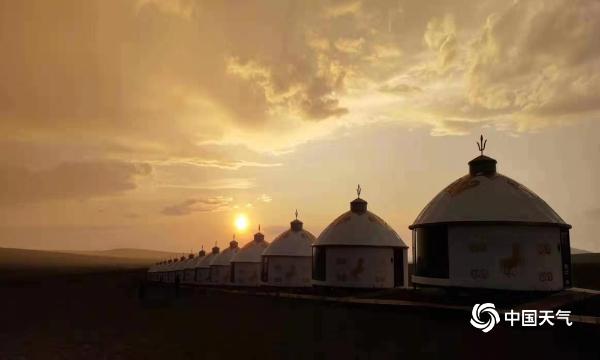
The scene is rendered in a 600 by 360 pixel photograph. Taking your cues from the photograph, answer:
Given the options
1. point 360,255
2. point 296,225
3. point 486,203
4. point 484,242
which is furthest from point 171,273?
point 484,242

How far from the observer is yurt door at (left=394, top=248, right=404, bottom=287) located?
107ft

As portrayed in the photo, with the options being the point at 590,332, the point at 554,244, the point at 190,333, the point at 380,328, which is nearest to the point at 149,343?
the point at 190,333

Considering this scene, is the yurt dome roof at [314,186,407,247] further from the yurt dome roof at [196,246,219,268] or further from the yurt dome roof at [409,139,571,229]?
the yurt dome roof at [196,246,219,268]

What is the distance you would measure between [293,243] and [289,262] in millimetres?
1923

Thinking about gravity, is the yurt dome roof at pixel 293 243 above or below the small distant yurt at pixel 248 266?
above

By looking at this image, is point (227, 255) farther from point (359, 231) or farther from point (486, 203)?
point (486, 203)

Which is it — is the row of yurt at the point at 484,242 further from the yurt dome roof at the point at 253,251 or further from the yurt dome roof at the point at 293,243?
the yurt dome roof at the point at 253,251

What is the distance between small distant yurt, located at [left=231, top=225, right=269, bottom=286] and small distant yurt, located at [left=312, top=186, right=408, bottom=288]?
58.6ft

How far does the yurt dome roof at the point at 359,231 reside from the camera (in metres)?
32.1

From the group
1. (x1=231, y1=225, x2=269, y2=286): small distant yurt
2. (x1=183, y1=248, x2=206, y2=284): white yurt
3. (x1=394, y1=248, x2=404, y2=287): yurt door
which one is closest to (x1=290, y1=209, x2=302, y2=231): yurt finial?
(x1=231, y1=225, x2=269, y2=286): small distant yurt

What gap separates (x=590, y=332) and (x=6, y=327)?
2362 cm

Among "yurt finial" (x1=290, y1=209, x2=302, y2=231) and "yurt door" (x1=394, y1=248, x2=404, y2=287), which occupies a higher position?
"yurt finial" (x1=290, y1=209, x2=302, y2=231)

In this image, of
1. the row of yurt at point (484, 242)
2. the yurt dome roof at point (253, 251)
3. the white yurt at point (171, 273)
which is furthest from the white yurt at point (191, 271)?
the row of yurt at point (484, 242)

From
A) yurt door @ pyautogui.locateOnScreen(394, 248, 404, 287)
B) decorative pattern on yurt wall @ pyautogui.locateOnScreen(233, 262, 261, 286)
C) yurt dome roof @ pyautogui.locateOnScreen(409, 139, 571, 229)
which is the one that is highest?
yurt dome roof @ pyautogui.locateOnScreen(409, 139, 571, 229)
